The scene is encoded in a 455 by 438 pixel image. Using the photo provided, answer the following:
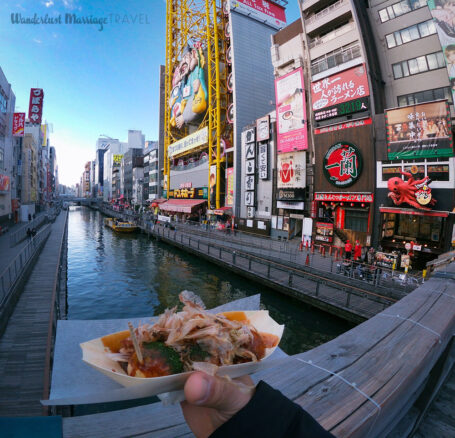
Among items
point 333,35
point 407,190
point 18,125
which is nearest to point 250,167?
point 333,35

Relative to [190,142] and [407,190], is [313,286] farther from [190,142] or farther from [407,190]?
[190,142]

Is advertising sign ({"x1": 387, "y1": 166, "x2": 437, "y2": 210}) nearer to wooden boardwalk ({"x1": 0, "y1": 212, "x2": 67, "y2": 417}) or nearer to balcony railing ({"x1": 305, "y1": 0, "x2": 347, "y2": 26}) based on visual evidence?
balcony railing ({"x1": 305, "y1": 0, "x2": 347, "y2": 26})

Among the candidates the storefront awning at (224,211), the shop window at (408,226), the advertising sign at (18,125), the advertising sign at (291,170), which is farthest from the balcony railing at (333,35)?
the advertising sign at (18,125)

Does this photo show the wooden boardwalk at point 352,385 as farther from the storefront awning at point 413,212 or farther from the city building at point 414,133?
the storefront awning at point 413,212

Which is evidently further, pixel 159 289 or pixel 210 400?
pixel 159 289

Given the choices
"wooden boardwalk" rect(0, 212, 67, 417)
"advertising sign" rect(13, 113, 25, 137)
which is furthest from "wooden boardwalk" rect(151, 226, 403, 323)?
"advertising sign" rect(13, 113, 25, 137)

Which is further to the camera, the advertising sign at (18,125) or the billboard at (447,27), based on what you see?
the advertising sign at (18,125)
